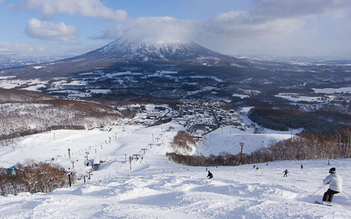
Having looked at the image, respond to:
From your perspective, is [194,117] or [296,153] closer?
[296,153]

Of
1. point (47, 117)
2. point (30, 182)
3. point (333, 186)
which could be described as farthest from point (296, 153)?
point (47, 117)

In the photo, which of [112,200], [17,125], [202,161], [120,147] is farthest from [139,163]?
[17,125]

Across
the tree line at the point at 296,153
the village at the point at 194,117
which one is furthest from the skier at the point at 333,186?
the village at the point at 194,117

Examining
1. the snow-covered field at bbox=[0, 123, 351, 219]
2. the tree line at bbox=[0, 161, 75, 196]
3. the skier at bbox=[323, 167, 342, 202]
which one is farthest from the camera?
the tree line at bbox=[0, 161, 75, 196]

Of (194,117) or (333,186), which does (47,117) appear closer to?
(194,117)

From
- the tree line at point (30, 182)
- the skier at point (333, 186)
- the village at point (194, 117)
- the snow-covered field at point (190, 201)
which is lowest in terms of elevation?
the village at point (194, 117)

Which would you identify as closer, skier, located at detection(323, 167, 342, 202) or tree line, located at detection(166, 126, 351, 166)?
skier, located at detection(323, 167, 342, 202)

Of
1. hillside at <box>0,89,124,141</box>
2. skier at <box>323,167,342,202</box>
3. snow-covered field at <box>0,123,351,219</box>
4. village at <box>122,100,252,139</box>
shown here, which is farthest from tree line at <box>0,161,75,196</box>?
village at <box>122,100,252,139</box>

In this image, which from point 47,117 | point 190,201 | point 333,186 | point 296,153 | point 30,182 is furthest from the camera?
point 47,117

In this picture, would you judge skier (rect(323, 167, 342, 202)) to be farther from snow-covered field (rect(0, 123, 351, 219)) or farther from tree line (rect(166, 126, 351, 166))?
tree line (rect(166, 126, 351, 166))

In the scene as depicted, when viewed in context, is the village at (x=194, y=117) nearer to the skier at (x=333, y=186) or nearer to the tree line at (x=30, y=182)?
the tree line at (x=30, y=182)

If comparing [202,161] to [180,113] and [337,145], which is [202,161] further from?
[180,113]
